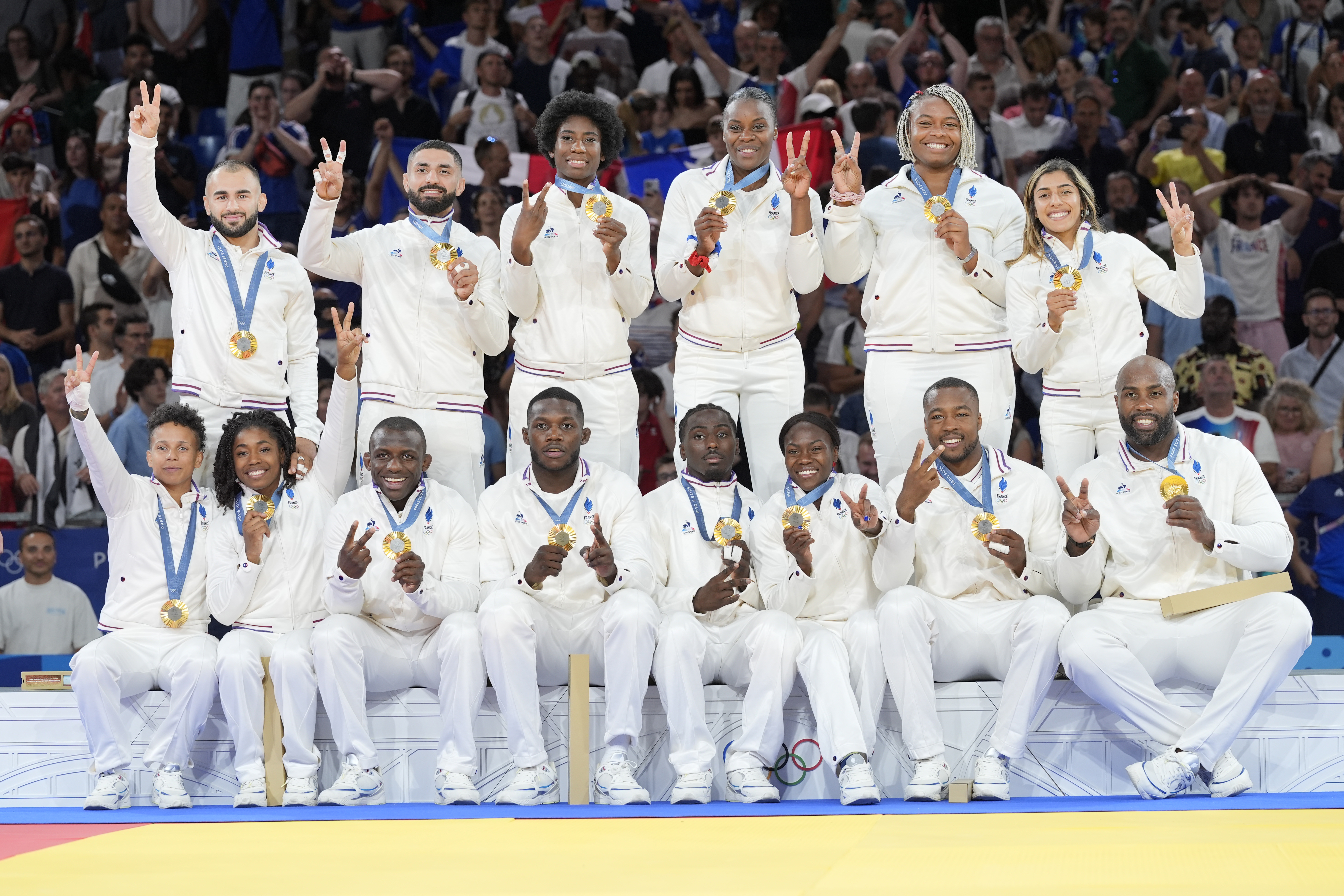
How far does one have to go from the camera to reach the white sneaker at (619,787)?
6.21 m

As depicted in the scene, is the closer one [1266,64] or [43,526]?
[43,526]

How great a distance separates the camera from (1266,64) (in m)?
12.3

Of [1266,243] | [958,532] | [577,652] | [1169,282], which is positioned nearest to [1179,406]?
[1266,243]

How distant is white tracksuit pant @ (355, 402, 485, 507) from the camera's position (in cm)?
735

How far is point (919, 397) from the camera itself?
7.14 m

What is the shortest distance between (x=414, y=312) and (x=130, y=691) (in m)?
2.20

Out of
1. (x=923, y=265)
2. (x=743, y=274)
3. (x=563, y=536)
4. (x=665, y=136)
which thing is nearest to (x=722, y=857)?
(x=563, y=536)

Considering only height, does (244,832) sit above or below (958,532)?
below

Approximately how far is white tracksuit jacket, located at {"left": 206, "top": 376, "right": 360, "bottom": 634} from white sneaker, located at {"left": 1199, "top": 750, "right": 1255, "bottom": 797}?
3705 millimetres

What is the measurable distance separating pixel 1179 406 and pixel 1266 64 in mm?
4234

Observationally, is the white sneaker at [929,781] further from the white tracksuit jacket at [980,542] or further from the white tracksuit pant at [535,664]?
the white tracksuit pant at [535,664]

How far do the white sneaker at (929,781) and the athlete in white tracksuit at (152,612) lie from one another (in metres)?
3.02

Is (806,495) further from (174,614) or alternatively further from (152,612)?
(152,612)

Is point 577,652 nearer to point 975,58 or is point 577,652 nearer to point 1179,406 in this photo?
point 1179,406
